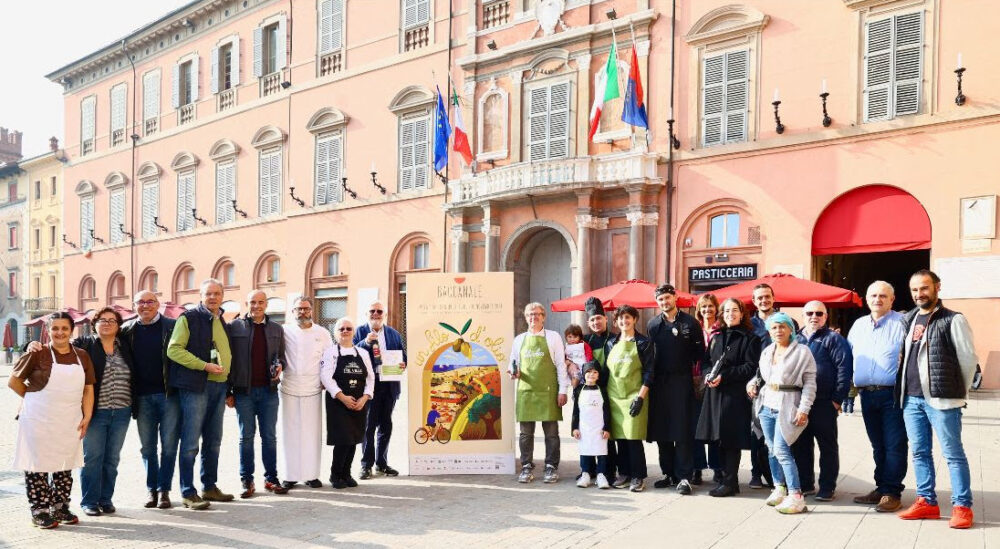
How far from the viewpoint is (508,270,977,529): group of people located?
5.85 metres

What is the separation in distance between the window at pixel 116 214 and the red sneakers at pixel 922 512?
3214cm

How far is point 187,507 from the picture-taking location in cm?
651

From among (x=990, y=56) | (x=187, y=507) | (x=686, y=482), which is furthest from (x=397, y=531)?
(x=990, y=56)

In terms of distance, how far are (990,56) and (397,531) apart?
13.4m

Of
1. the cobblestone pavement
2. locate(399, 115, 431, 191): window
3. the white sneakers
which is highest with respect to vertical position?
locate(399, 115, 431, 191): window

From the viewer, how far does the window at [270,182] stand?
25766 mm

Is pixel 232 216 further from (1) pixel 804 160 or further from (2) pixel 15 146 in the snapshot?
(2) pixel 15 146

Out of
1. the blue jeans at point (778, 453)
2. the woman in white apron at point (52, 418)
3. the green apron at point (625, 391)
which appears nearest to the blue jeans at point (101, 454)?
the woman in white apron at point (52, 418)

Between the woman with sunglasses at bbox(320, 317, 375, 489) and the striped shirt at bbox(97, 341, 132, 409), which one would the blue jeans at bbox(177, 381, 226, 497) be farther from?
the woman with sunglasses at bbox(320, 317, 375, 489)

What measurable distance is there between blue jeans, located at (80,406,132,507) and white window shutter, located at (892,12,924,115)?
1399 cm

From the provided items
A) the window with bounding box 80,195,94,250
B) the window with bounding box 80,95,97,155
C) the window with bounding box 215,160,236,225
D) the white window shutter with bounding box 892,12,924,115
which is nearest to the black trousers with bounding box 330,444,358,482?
the white window shutter with bounding box 892,12,924,115

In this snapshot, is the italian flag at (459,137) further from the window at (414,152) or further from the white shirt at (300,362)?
the white shirt at (300,362)

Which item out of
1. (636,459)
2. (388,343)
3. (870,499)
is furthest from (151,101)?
(870,499)

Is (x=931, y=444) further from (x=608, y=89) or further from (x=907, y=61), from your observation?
(x=608, y=89)
